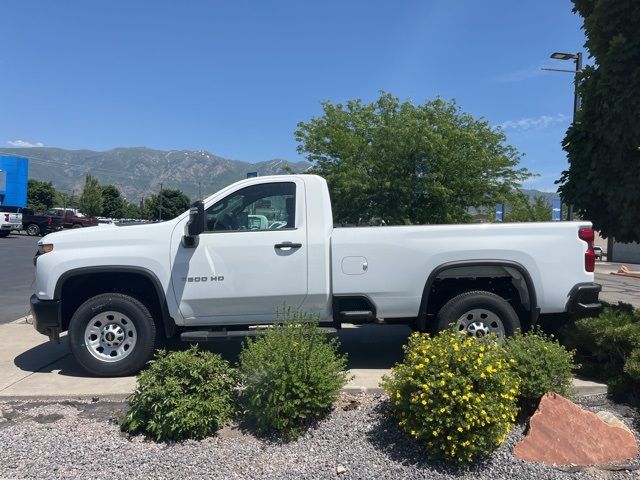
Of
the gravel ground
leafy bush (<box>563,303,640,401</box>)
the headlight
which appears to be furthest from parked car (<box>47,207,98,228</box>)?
leafy bush (<box>563,303,640,401</box>)

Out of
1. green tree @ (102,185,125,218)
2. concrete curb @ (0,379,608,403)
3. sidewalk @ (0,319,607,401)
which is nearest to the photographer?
concrete curb @ (0,379,608,403)

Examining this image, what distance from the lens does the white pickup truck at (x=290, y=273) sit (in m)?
5.64

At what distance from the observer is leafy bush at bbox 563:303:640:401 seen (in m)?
4.77

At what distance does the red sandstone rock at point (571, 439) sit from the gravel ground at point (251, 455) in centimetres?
11

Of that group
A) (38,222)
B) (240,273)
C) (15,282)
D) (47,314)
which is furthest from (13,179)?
(240,273)

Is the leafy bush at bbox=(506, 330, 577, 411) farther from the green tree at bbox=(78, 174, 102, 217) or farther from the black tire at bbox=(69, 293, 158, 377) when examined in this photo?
the green tree at bbox=(78, 174, 102, 217)

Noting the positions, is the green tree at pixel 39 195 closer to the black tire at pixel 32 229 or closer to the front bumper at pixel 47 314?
the black tire at pixel 32 229

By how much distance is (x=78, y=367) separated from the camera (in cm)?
627

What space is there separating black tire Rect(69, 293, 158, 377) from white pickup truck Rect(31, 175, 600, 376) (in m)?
0.01

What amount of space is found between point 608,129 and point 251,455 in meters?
5.38

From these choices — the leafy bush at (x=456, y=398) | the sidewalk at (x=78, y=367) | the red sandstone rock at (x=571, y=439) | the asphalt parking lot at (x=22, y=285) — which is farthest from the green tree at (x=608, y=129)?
the leafy bush at (x=456, y=398)

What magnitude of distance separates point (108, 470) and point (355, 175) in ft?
32.8

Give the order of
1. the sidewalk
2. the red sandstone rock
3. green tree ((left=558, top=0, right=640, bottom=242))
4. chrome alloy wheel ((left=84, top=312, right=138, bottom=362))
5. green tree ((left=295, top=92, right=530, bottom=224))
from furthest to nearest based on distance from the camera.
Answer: green tree ((left=295, top=92, right=530, bottom=224)) → green tree ((left=558, top=0, right=640, bottom=242)) → chrome alloy wheel ((left=84, top=312, right=138, bottom=362)) → the sidewalk → the red sandstone rock

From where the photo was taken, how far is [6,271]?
56.9 feet
